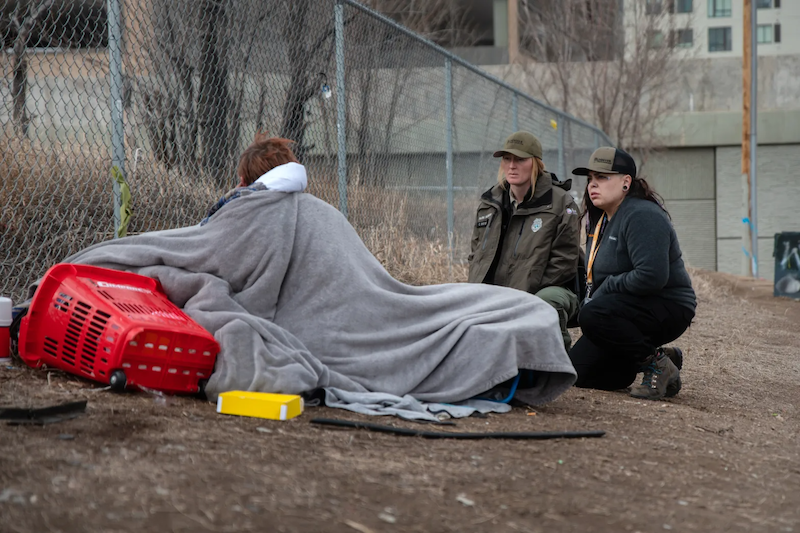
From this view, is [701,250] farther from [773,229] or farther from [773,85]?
[773,85]

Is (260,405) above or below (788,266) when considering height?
above

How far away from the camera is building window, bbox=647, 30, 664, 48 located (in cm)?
2087

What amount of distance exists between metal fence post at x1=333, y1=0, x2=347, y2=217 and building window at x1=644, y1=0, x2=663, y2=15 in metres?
16.4

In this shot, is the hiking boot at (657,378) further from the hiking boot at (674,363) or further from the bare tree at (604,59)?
the bare tree at (604,59)

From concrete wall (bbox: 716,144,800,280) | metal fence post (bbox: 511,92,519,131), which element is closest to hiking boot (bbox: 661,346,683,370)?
metal fence post (bbox: 511,92,519,131)

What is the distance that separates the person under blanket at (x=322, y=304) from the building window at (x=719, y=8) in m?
49.1

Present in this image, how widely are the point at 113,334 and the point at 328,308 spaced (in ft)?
3.41

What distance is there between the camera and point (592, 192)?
214 inches

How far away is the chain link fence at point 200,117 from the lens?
16.8 feet

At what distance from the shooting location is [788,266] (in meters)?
14.6

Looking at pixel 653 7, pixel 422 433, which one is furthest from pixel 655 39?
pixel 422 433

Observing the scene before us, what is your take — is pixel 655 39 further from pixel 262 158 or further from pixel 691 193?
pixel 262 158

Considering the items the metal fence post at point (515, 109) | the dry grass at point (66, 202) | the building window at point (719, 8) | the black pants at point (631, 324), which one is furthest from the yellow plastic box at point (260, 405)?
the building window at point (719, 8)

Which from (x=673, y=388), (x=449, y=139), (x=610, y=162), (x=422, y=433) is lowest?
(x=673, y=388)
